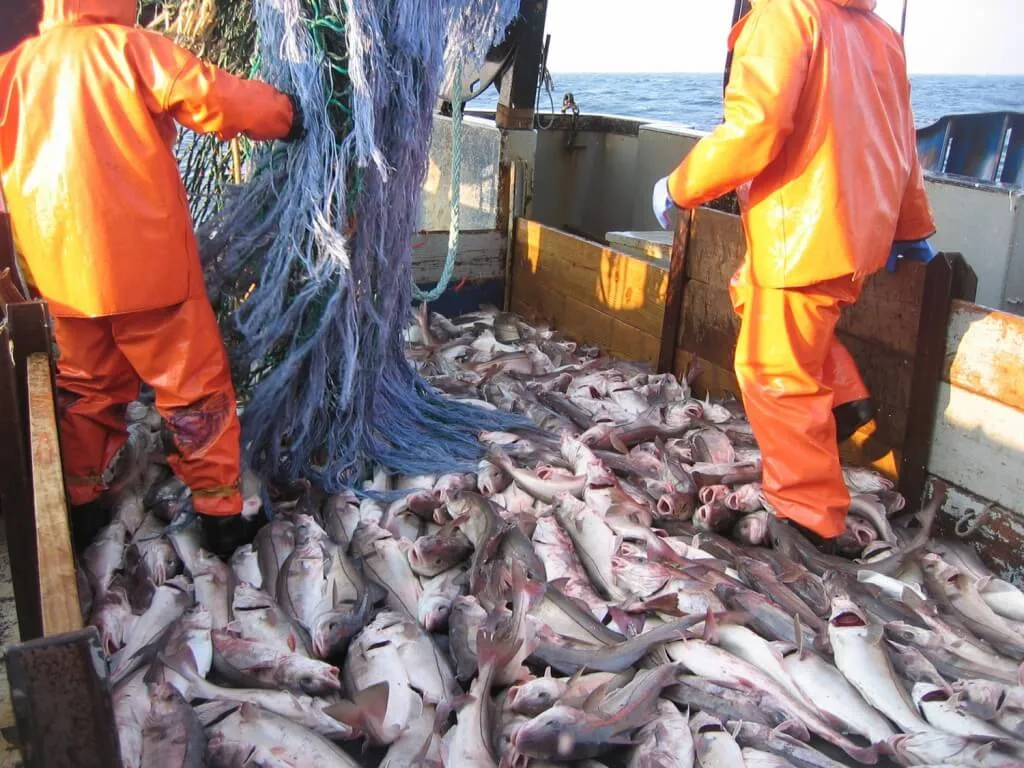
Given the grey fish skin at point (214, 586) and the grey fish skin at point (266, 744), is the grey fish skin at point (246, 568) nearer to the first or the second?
the grey fish skin at point (214, 586)

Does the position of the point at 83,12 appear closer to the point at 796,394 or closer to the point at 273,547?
the point at 273,547

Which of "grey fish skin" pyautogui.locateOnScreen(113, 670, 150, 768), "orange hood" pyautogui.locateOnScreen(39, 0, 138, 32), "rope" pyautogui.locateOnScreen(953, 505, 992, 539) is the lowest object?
"grey fish skin" pyautogui.locateOnScreen(113, 670, 150, 768)

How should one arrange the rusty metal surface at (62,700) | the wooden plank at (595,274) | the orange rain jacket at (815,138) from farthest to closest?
the wooden plank at (595,274) < the orange rain jacket at (815,138) < the rusty metal surface at (62,700)

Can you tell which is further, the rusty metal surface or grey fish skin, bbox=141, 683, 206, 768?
grey fish skin, bbox=141, 683, 206, 768

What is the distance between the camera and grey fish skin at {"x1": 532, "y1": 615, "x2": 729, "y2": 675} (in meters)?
2.68

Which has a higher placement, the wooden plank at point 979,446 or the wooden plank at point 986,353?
the wooden plank at point 986,353

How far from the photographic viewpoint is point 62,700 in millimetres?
1250

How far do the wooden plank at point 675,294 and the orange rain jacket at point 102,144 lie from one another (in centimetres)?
256

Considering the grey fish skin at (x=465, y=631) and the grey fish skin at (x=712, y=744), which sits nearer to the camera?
the grey fish skin at (x=712, y=744)

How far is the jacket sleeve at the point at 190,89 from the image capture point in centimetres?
287

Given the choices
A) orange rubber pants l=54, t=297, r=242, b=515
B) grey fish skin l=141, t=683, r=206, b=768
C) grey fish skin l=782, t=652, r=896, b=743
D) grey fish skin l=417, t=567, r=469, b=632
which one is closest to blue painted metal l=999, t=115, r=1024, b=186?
grey fish skin l=782, t=652, r=896, b=743

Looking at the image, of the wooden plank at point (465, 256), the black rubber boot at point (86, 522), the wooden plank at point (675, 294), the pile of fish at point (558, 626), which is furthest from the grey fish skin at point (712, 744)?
the wooden plank at point (465, 256)

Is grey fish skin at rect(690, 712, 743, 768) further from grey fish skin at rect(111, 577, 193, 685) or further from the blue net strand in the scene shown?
the blue net strand

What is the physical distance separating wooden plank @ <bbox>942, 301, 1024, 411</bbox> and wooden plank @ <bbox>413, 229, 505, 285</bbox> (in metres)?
3.56
